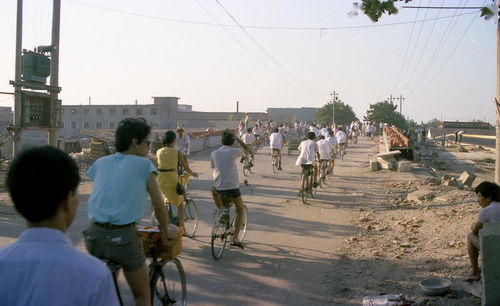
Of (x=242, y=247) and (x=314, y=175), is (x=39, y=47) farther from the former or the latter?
(x=242, y=247)

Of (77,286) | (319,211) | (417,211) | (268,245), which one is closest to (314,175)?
(319,211)

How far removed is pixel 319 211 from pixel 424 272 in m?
5.28

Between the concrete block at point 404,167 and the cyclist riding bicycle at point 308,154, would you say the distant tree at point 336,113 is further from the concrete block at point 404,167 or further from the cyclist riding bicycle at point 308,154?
the cyclist riding bicycle at point 308,154

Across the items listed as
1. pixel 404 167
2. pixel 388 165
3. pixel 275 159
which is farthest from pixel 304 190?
pixel 388 165

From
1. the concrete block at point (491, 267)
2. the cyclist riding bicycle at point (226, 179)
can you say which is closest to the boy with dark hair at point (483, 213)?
the concrete block at point (491, 267)

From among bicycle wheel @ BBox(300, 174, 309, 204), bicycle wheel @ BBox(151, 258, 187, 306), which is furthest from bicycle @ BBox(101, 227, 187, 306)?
bicycle wheel @ BBox(300, 174, 309, 204)

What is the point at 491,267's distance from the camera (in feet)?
15.9

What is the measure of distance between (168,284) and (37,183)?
294 centimetres

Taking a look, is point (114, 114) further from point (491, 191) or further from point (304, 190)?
point (491, 191)

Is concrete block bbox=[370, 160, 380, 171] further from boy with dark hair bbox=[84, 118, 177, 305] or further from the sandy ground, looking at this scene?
boy with dark hair bbox=[84, 118, 177, 305]

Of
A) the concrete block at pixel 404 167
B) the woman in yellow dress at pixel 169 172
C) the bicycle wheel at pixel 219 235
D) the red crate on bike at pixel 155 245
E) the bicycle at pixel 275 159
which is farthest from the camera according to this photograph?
the concrete block at pixel 404 167

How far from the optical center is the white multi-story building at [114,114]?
71.9m

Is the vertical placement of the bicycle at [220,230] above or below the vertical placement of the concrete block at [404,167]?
below

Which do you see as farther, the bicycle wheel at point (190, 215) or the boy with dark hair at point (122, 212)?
the bicycle wheel at point (190, 215)
